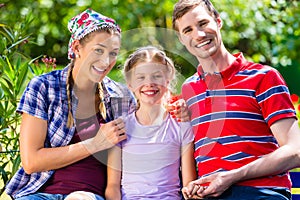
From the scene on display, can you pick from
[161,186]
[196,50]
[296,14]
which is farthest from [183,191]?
[296,14]

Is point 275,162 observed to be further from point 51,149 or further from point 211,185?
point 51,149

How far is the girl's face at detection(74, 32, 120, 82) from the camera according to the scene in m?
2.99

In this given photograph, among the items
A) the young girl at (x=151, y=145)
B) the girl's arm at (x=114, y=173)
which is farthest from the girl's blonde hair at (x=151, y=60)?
the girl's arm at (x=114, y=173)

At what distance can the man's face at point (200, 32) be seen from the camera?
287 cm

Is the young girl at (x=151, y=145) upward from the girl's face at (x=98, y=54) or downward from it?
downward

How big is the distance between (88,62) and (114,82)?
0.31 m

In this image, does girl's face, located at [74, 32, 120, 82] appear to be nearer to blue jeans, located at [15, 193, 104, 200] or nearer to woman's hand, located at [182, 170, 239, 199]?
blue jeans, located at [15, 193, 104, 200]

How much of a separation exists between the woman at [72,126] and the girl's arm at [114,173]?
0.12 feet

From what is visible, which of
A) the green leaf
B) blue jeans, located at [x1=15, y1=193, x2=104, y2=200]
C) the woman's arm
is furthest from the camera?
the green leaf

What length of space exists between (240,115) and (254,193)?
1.11ft

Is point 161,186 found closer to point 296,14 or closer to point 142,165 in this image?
point 142,165

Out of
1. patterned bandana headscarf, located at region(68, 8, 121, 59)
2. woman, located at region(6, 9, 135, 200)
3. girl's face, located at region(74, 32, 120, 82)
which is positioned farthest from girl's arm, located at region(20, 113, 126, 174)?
patterned bandana headscarf, located at region(68, 8, 121, 59)

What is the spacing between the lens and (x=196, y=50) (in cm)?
290

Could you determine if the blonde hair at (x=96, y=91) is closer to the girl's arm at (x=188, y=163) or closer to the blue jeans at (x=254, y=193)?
the girl's arm at (x=188, y=163)
